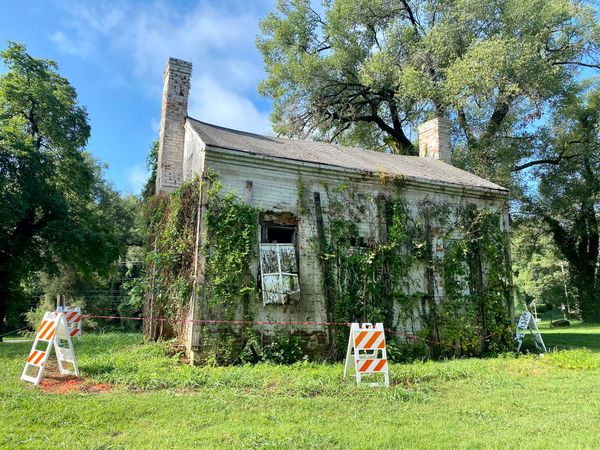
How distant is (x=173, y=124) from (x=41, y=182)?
400 inches

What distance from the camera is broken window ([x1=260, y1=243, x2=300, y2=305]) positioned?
10.2 m

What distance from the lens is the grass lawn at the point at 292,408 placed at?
497 cm

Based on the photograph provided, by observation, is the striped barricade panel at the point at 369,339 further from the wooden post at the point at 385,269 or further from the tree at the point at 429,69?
the tree at the point at 429,69

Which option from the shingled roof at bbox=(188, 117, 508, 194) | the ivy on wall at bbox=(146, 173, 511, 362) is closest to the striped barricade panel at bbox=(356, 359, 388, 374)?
the ivy on wall at bbox=(146, 173, 511, 362)

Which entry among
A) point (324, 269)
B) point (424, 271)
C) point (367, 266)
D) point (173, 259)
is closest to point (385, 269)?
point (367, 266)

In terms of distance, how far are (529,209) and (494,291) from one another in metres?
12.5

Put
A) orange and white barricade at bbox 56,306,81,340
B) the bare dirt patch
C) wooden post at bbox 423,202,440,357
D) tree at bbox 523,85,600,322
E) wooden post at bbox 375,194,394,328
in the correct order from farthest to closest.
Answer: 1. tree at bbox 523,85,600,322
2. orange and white barricade at bbox 56,306,81,340
3. wooden post at bbox 423,202,440,357
4. wooden post at bbox 375,194,394,328
5. the bare dirt patch

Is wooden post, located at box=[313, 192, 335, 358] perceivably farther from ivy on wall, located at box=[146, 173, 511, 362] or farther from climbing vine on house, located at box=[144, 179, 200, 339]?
climbing vine on house, located at box=[144, 179, 200, 339]

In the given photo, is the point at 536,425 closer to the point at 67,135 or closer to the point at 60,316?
the point at 60,316

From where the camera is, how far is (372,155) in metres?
15.4

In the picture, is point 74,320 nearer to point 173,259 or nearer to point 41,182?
point 173,259

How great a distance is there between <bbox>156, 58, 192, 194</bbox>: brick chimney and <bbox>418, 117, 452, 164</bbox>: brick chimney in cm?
976

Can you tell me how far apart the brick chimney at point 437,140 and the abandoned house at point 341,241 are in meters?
3.80

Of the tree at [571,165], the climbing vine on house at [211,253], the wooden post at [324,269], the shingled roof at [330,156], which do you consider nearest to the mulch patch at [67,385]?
the climbing vine on house at [211,253]
